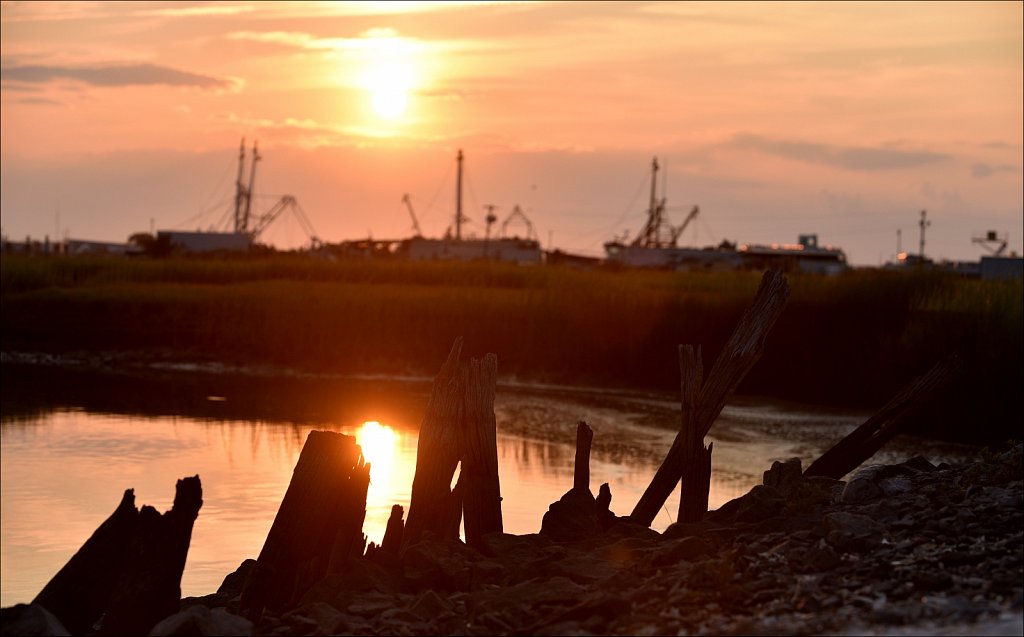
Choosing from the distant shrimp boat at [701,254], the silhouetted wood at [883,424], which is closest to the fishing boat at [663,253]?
the distant shrimp boat at [701,254]

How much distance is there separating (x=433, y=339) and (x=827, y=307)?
11506mm

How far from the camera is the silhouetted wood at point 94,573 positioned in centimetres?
915

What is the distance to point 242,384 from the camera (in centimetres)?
3706

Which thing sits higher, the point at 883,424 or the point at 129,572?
the point at 883,424

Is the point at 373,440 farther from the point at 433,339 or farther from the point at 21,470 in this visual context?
the point at 433,339

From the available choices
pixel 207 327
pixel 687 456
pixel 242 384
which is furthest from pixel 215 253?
pixel 687 456

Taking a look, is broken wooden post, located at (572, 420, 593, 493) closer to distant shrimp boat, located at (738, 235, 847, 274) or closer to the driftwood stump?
the driftwood stump

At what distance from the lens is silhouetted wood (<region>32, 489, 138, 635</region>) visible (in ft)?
30.0

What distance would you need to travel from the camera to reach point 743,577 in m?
8.02

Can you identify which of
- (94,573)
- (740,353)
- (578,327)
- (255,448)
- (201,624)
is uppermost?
(740,353)

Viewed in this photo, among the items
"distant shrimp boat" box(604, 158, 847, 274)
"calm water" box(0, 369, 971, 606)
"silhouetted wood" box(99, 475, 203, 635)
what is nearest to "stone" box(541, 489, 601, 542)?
"silhouetted wood" box(99, 475, 203, 635)

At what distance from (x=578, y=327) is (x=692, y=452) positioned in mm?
27413

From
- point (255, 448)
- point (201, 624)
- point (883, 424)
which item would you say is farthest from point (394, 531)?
point (255, 448)

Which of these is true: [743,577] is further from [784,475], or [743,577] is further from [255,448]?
[255,448]
